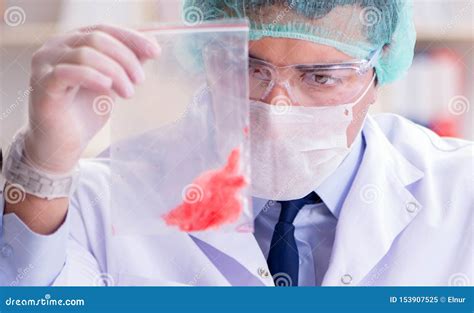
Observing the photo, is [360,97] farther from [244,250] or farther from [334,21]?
[244,250]

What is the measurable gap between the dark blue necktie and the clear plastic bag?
203mm

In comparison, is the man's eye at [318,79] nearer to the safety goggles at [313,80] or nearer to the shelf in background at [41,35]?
the safety goggles at [313,80]

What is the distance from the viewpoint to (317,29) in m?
1.15

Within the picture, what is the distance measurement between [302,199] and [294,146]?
0.15 metres

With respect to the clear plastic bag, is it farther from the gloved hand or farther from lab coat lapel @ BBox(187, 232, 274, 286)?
lab coat lapel @ BBox(187, 232, 274, 286)

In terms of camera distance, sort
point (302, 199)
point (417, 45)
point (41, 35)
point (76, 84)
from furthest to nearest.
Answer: point (417, 45), point (41, 35), point (302, 199), point (76, 84)

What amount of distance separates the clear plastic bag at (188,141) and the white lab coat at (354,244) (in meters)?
0.14

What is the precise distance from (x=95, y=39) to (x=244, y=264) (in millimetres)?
467

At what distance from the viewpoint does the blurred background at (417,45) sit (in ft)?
5.39

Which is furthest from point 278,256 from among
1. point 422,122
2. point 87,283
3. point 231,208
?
point 422,122

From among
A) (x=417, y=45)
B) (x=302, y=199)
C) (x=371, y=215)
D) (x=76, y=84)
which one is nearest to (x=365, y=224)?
(x=371, y=215)

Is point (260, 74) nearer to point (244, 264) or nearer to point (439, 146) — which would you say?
point (244, 264)

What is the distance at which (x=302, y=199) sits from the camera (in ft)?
4.15

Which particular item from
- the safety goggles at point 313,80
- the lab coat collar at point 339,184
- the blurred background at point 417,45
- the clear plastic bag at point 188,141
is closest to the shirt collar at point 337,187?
the lab coat collar at point 339,184
